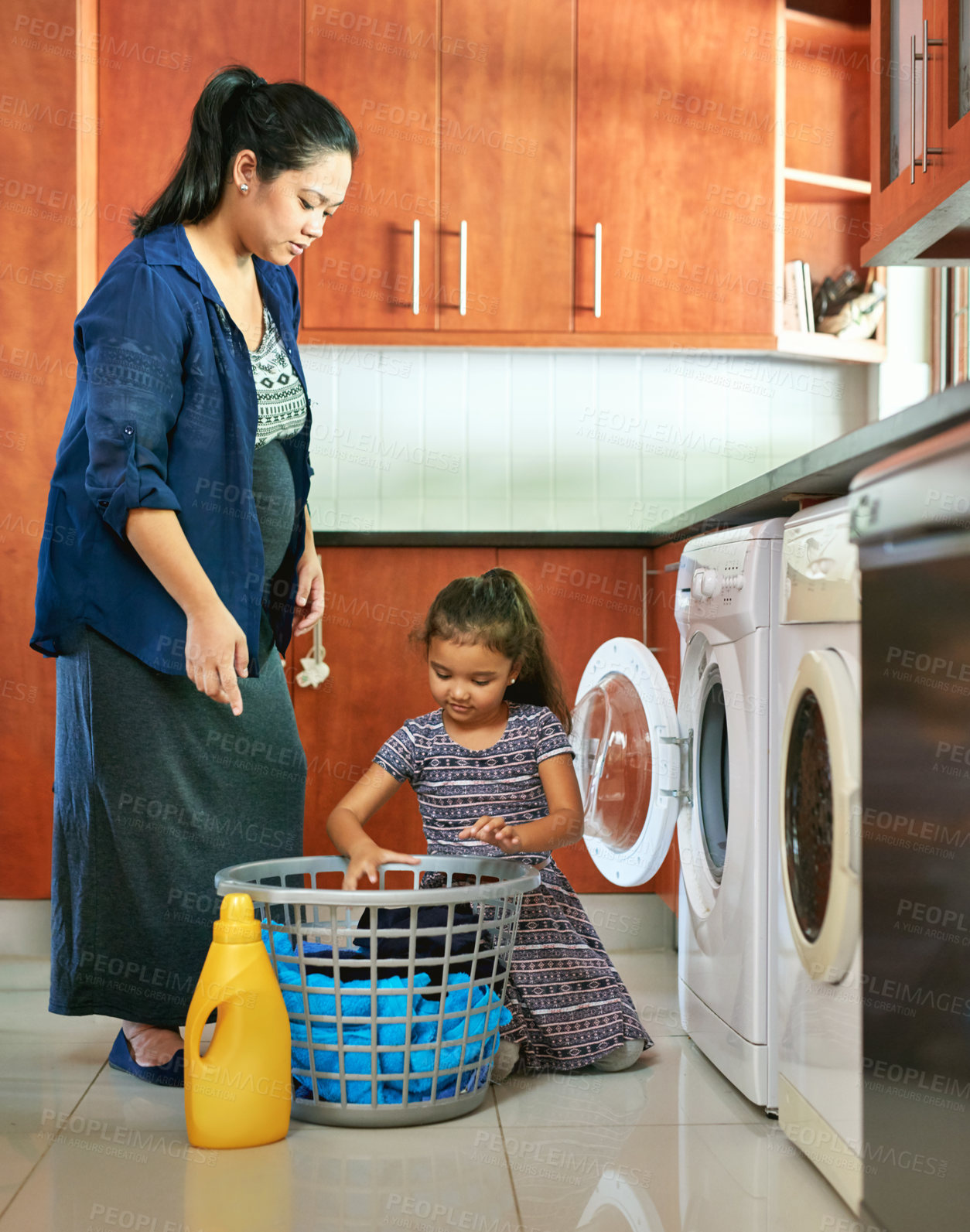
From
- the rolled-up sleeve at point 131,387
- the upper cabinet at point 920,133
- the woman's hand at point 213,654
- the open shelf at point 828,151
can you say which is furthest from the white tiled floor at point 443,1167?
the open shelf at point 828,151

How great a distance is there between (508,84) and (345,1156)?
2440mm

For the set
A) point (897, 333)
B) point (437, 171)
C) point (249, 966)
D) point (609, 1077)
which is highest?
point (437, 171)

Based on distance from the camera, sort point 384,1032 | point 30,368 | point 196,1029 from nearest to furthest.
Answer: point 196,1029 → point 384,1032 → point 30,368

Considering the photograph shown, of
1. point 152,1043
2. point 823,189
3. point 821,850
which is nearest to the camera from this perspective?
point 821,850

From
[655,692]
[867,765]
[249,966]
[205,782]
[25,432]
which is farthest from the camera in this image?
[25,432]

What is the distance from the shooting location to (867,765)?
44.6 inches

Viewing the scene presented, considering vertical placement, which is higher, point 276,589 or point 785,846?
point 276,589

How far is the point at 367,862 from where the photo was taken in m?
1.68

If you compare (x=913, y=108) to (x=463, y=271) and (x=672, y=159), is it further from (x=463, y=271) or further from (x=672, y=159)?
(x=463, y=271)

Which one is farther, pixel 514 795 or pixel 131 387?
pixel 514 795

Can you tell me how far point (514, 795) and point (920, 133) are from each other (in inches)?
47.6

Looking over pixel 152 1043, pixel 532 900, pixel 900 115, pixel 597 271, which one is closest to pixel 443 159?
pixel 597 271

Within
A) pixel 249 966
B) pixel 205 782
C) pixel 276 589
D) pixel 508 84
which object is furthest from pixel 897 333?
pixel 249 966

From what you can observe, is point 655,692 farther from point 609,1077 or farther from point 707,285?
point 707,285
